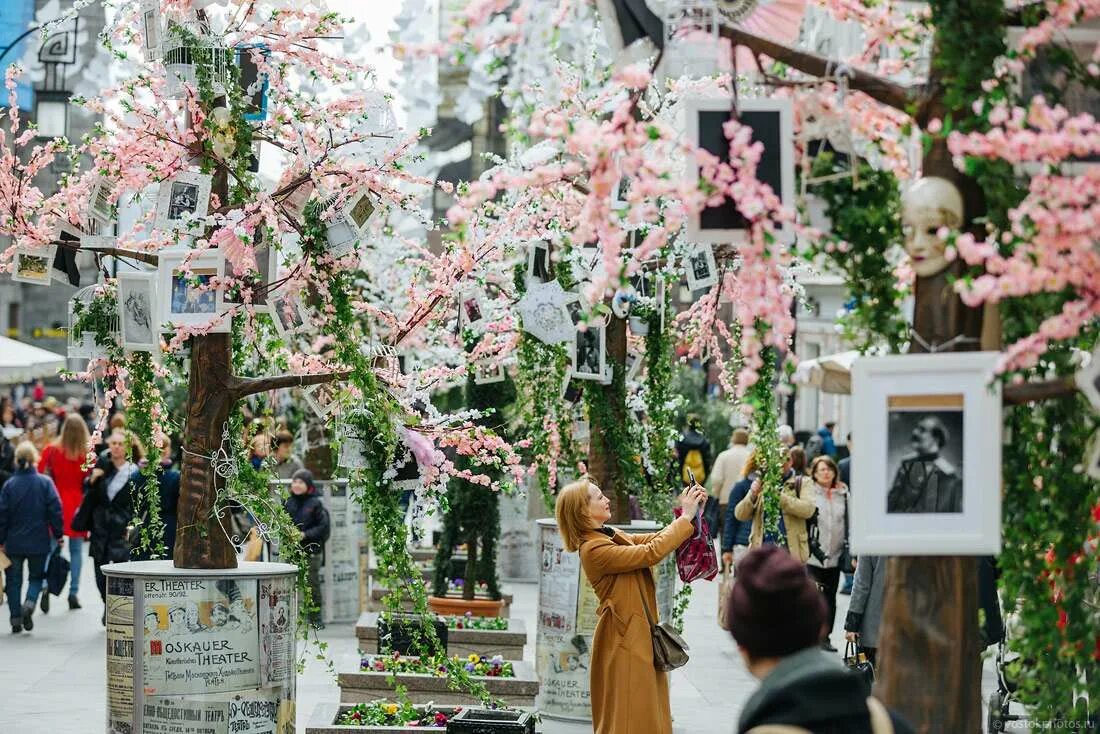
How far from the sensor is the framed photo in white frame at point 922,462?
502 cm

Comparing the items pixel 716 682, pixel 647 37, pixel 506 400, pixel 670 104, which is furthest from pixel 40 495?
pixel 647 37

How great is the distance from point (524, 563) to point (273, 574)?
A: 13590mm

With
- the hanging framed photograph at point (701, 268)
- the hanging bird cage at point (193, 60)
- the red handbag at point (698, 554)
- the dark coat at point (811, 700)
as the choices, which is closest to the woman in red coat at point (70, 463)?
the hanging framed photograph at point (701, 268)

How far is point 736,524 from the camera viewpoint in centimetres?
1597

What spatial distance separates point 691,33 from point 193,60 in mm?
3960

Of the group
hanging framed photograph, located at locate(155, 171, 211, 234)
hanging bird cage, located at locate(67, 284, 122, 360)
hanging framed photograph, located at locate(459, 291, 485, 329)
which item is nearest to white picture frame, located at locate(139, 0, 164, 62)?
hanging framed photograph, located at locate(155, 171, 211, 234)

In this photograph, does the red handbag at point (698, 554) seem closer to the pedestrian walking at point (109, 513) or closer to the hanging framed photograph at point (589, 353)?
the hanging framed photograph at point (589, 353)

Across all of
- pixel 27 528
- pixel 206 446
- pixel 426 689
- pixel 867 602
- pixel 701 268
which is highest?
pixel 701 268

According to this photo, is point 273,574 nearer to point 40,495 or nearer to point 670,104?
point 670,104

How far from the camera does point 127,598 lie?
8.57m

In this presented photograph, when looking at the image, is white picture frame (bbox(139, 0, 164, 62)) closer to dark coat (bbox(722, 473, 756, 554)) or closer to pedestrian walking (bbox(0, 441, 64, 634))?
pedestrian walking (bbox(0, 441, 64, 634))

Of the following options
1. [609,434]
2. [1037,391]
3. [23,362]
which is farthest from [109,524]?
[1037,391]

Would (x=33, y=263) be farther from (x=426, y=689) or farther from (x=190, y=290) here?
(x=426, y=689)

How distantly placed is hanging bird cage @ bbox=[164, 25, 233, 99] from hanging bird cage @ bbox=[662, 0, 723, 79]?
365 cm
